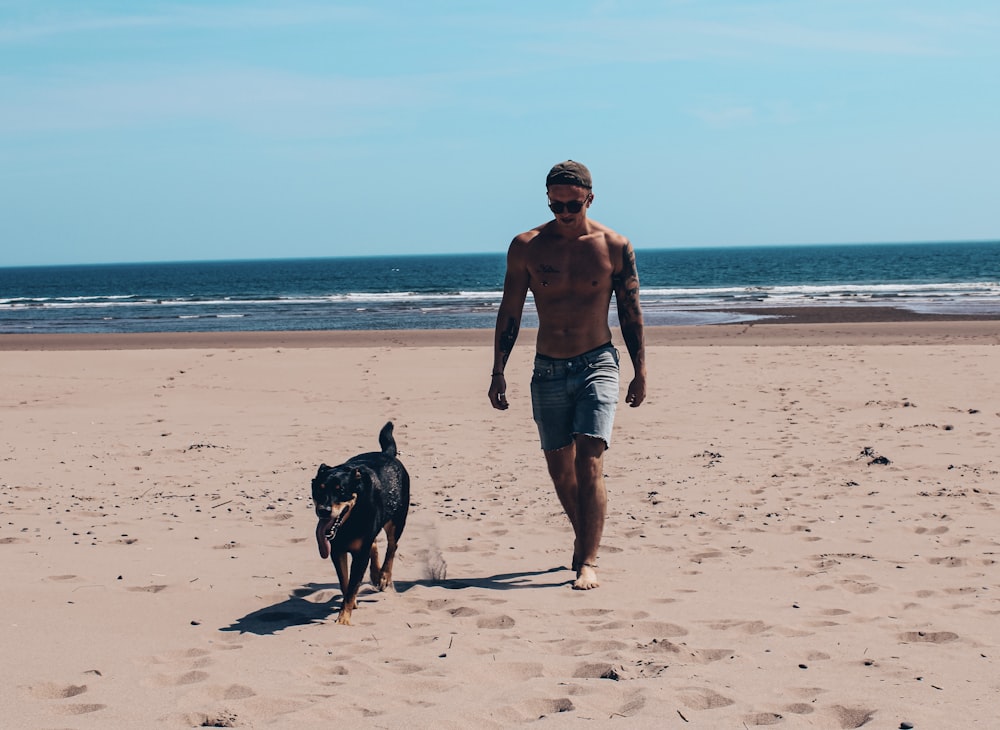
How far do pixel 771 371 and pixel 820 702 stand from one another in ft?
35.4

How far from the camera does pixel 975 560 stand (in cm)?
539

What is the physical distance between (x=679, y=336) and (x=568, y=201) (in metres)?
20.5

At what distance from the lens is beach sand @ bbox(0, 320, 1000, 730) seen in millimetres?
3670

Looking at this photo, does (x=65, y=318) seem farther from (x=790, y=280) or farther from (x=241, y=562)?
(x=790, y=280)

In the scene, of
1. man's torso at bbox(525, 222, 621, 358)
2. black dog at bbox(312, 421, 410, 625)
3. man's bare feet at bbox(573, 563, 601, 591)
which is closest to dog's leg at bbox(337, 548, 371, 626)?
black dog at bbox(312, 421, 410, 625)

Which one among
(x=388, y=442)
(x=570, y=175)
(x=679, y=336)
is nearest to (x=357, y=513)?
(x=388, y=442)

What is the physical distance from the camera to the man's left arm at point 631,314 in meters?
5.36

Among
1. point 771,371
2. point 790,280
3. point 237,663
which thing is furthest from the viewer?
point 790,280

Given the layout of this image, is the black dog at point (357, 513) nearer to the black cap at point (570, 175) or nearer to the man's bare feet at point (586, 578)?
the man's bare feet at point (586, 578)

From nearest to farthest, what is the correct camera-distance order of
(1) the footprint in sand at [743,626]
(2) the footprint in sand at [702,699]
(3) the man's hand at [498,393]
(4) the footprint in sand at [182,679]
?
(2) the footprint in sand at [702,699]
(4) the footprint in sand at [182,679]
(1) the footprint in sand at [743,626]
(3) the man's hand at [498,393]

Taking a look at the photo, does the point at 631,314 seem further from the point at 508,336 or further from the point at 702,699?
the point at 702,699

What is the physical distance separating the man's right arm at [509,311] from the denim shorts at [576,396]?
0.71ft

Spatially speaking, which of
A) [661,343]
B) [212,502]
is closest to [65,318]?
[661,343]

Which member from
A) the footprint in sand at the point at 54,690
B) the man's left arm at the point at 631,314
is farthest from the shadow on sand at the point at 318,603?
the man's left arm at the point at 631,314
